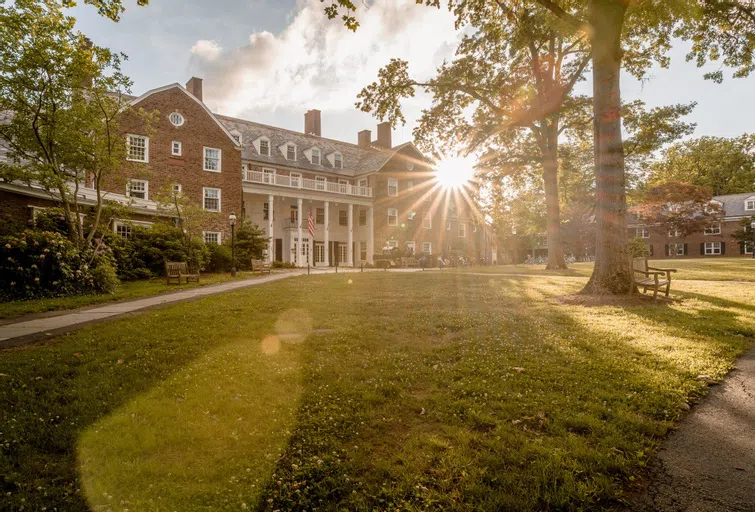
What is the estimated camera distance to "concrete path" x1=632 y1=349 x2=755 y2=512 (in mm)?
2406

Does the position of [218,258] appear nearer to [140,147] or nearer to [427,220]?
[140,147]

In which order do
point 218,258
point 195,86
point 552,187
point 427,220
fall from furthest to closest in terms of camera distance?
point 427,220 < point 195,86 < point 218,258 < point 552,187

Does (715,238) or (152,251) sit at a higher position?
(715,238)

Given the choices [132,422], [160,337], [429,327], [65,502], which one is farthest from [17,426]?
[429,327]

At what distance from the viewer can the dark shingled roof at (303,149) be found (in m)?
35.7

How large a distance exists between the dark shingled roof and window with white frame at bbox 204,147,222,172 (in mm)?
4693

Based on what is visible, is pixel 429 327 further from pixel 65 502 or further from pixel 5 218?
pixel 5 218

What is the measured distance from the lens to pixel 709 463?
2.81m

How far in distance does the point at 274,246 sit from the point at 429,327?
29.7 m

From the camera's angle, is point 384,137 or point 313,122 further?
point 384,137

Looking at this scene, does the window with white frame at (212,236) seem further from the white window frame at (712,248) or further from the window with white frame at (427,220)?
the white window frame at (712,248)

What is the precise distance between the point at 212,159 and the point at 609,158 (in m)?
26.4

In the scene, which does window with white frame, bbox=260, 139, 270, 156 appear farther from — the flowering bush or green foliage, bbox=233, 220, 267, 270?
the flowering bush

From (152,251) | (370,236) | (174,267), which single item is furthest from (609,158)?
(370,236)
